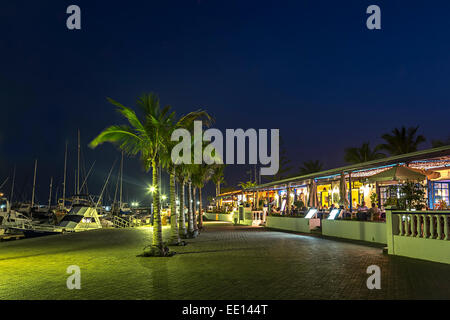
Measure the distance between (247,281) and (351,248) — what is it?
6.75 meters

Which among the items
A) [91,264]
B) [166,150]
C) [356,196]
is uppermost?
[166,150]

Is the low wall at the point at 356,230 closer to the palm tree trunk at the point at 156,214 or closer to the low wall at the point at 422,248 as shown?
the low wall at the point at 422,248

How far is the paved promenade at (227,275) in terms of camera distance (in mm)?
6434

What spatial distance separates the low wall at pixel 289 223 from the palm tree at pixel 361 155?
24.3 m

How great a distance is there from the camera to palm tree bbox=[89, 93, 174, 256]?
11.7m

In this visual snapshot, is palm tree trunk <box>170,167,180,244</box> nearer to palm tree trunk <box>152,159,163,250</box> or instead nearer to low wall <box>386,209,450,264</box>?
palm tree trunk <box>152,159,163,250</box>

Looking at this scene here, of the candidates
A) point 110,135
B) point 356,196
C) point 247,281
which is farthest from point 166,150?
point 356,196

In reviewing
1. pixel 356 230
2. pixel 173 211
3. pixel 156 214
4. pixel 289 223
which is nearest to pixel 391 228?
pixel 356 230

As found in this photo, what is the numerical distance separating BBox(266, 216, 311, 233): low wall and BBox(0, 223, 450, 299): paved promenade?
801cm

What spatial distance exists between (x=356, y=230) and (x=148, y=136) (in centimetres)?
980

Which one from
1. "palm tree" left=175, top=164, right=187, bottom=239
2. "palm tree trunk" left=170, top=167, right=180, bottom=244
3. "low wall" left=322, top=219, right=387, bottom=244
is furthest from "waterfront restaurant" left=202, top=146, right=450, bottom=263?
"palm tree trunk" left=170, top=167, right=180, bottom=244
